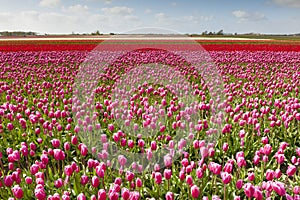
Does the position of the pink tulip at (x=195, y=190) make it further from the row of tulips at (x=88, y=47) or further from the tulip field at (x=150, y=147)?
the row of tulips at (x=88, y=47)

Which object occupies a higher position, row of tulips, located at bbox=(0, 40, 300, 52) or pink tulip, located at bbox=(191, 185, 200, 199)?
row of tulips, located at bbox=(0, 40, 300, 52)

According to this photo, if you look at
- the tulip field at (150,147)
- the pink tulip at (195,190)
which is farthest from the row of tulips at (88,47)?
the pink tulip at (195,190)

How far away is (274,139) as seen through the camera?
18.0 feet

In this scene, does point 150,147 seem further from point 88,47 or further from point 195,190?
point 88,47

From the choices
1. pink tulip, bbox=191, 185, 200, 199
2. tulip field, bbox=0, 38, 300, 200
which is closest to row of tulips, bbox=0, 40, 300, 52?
tulip field, bbox=0, 38, 300, 200

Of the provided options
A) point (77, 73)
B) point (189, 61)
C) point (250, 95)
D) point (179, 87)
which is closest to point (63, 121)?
point (179, 87)

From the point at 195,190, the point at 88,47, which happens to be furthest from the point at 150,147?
the point at 88,47

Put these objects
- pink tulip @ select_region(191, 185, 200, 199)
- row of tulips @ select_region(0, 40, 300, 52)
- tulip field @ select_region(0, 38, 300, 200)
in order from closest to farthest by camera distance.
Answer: pink tulip @ select_region(191, 185, 200, 199) < tulip field @ select_region(0, 38, 300, 200) < row of tulips @ select_region(0, 40, 300, 52)

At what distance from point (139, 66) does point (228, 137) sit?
28.8 feet

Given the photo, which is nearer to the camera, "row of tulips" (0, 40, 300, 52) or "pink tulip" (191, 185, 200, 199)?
"pink tulip" (191, 185, 200, 199)

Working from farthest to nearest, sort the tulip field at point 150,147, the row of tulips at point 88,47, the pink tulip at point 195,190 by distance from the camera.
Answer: the row of tulips at point 88,47 → the tulip field at point 150,147 → the pink tulip at point 195,190

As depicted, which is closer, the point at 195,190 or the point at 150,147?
the point at 195,190

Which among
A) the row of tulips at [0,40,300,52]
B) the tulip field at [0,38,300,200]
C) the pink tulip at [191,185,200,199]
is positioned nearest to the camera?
the pink tulip at [191,185,200,199]

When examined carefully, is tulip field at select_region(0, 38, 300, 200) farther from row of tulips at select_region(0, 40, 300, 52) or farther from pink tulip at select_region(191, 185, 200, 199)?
row of tulips at select_region(0, 40, 300, 52)
